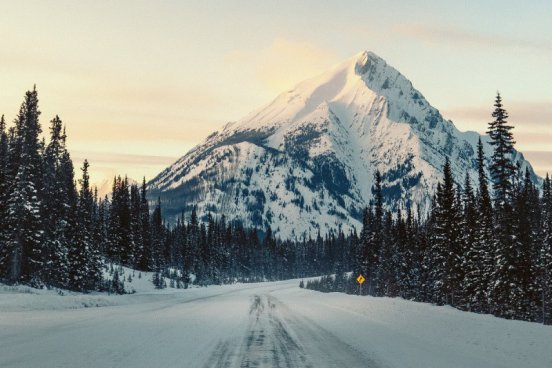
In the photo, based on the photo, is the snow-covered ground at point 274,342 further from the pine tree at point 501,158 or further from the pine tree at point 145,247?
the pine tree at point 145,247

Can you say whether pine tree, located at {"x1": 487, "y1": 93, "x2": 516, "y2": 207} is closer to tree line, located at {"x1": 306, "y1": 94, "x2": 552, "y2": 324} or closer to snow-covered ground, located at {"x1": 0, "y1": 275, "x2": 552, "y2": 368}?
tree line, located at {"x1": 306, "y1": 94, "x2": 552, "y2": 324}

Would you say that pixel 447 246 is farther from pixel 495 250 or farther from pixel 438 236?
pixel 495 250

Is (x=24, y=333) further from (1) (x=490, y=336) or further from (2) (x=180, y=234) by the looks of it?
(2) (x=180, y=234)

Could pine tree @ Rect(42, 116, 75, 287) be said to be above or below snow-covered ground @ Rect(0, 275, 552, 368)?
above

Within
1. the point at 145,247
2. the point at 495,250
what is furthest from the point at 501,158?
the point at 145,247

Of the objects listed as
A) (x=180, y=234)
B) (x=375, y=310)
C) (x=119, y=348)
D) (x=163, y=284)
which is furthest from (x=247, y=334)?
(x=180, y=234)

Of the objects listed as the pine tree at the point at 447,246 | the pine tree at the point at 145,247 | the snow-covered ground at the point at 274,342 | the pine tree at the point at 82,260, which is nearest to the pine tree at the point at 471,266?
the pine tree at the point at 447,246

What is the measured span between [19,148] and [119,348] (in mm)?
40491

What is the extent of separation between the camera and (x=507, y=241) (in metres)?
43.8

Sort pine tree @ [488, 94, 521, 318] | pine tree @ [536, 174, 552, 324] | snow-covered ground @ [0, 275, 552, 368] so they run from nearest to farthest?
snow-covered ground @ [0, 275, 552, 368]
pine tree @ [488, 94, 521, 318]
pine tree @ [536, 174, 552, 324]

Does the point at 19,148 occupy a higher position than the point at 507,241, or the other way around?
the point at 19,148

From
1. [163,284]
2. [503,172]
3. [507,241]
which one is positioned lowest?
[163,284]

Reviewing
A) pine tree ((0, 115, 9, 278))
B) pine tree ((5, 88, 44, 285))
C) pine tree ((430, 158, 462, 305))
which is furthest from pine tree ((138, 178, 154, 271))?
pine tree ((430, 158, 462, 305))

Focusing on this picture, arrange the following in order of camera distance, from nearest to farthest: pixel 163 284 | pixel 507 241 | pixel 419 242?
1. pixel 507 241
2. pixel 163 284
3. pixel 419 242
